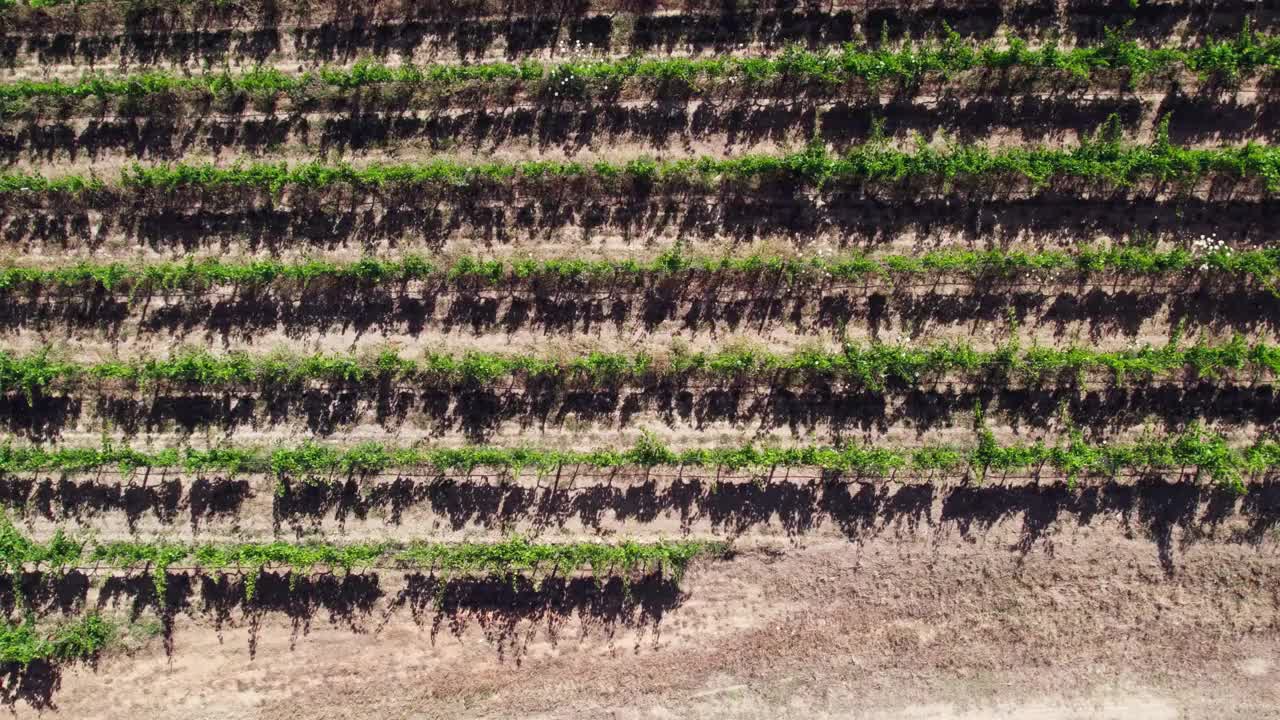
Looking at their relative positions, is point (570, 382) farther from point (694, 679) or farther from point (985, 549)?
point (985, 549)

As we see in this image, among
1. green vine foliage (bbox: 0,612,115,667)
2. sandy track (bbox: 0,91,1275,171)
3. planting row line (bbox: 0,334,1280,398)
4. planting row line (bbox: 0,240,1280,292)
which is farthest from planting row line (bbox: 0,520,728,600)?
sandy track (bbox: 0,91,1275,171)

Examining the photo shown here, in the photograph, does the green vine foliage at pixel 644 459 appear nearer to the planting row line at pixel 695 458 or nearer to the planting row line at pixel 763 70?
the planting row line at pixel 695 458

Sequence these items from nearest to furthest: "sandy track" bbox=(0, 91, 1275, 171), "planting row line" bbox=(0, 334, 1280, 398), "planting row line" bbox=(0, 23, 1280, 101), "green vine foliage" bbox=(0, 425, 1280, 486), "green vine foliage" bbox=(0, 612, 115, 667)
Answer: "green vine foliage" bbox=(0, 612, 115, 667)
"green vine foliage" bbox=(0, 425, 1280, 486)
"planting row line" bbox=(0, 334, 1280, 398)
"planting row line" bbox=(0, 23, 1280, 101)
"sandy track" bbox=(0, 91, 1275, 171)

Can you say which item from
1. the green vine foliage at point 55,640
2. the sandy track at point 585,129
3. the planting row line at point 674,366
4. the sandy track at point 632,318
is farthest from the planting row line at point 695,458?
the sandy track at point 585,129

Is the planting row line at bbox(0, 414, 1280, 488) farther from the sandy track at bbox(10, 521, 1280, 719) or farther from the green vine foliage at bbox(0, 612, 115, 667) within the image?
the green vine foliage at bbox(0, 612, 115, 667)

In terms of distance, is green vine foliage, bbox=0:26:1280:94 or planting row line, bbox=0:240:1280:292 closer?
planting row line, bbox=0:240:1280:292
